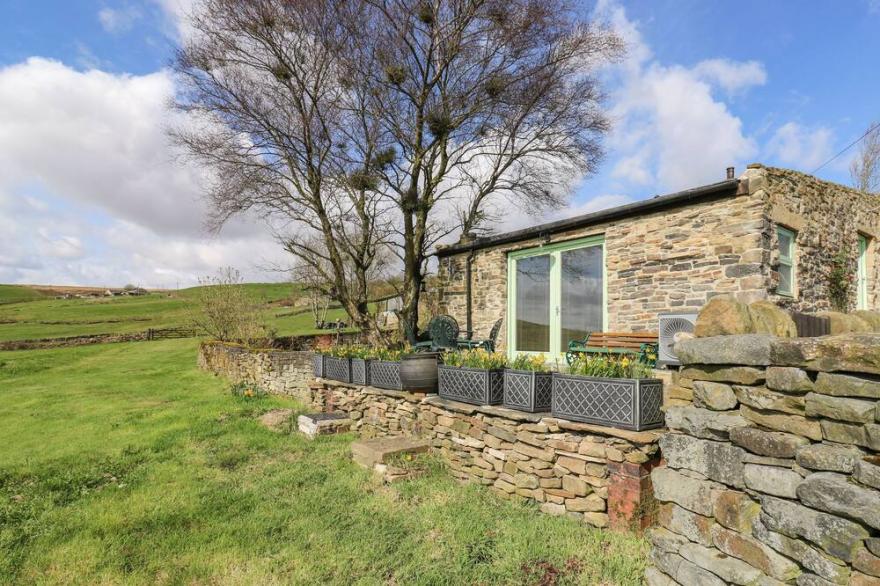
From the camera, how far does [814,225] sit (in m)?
7.51

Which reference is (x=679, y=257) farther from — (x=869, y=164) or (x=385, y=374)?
(x=869, y=164)

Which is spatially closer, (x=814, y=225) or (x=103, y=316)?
(x=814, y=225)

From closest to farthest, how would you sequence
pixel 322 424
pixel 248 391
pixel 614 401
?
1. pixel 614 401
2. pixel 322 424
3. pixel 248 391

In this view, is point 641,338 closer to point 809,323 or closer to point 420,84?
point 809,323

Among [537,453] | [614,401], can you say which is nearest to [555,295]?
[537,453]

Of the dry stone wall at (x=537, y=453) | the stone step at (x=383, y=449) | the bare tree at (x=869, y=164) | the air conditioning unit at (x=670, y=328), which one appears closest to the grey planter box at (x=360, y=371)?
the dry stone wall at (x=537, y=453)

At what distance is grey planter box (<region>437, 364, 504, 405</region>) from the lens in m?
5.48

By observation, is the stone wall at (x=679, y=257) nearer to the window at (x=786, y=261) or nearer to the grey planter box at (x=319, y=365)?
the window at (x=786, y=261)

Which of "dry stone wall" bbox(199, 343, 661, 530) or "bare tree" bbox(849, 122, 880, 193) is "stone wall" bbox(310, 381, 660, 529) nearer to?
"dry stone wall" bbox(199, 343, 661, 530)

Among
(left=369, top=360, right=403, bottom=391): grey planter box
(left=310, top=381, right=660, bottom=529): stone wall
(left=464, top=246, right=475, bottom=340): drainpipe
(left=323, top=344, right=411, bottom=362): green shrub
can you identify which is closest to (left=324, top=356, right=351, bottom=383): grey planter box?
(left=323, top=344, right=411, bottom=362): green shrub

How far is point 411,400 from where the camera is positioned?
670 centimetres

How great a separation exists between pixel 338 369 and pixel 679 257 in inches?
238

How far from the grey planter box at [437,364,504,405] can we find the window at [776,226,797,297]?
15.1 ft

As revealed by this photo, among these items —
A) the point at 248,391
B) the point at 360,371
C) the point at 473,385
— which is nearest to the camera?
the point at 473,385
